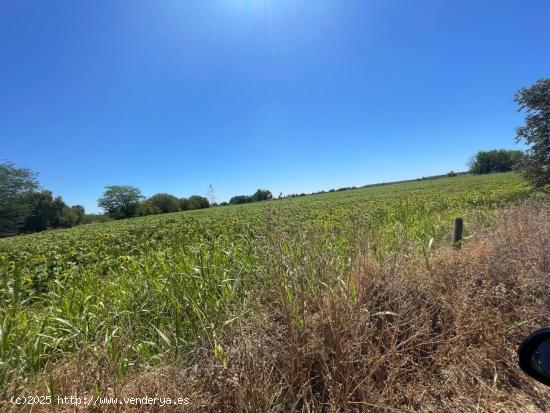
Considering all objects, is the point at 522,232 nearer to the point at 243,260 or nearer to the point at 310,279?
the point at 310,279

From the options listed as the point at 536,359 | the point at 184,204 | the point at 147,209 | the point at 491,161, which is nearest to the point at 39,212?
the point at 147,209

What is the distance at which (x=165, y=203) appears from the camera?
271 ft

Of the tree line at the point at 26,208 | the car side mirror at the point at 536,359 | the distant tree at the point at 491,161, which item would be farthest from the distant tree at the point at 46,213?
the distant tree at the point at 491,161

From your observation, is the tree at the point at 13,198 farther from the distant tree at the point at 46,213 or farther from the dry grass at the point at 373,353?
the dry grass at the point at 373,353

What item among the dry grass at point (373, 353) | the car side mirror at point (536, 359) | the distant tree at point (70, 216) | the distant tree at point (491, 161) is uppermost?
the distant tree at point (491, 161)

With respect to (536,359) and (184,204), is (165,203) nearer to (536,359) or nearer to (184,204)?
(184,204)

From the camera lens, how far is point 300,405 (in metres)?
1.99

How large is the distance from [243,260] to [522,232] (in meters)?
4.09

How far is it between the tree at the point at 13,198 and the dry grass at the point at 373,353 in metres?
59.4

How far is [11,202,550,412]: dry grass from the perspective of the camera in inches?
76.2

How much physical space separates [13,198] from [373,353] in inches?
2740

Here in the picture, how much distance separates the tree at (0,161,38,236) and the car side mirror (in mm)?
61130

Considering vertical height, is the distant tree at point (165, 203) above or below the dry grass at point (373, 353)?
above

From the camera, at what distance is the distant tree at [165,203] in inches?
3211
